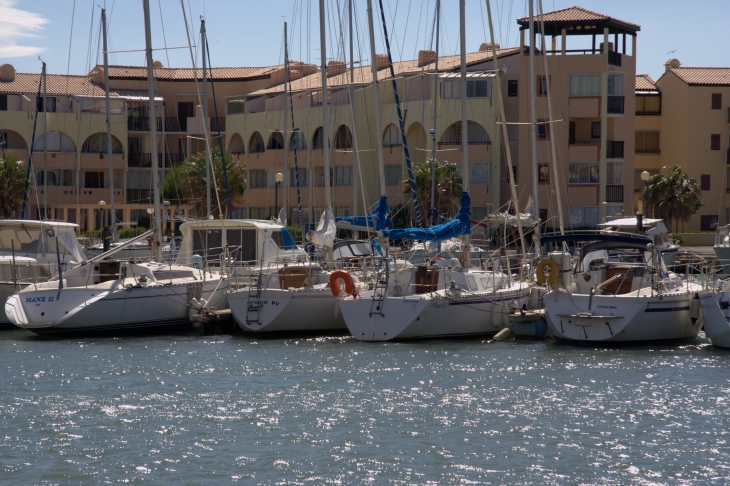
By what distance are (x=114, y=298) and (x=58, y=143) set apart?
43015 mm

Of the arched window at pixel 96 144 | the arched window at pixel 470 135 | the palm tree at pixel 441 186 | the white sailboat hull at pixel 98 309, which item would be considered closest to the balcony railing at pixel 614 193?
the arched window at pixel 470 135

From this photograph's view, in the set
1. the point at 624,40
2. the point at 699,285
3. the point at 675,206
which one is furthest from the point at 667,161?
the point at 699,285

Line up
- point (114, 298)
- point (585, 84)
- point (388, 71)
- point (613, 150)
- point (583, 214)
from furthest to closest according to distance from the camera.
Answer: point (388, 71)
point (613, 150)
point (583, 214)
point (585, 84)
point (114, 298)

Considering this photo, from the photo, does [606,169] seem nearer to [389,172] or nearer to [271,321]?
[389,172]

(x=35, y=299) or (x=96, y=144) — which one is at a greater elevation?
(x=96, y=144)

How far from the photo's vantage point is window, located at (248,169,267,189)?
221 ft

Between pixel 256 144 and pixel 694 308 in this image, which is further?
pixel 256 144

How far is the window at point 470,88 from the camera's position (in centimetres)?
5272

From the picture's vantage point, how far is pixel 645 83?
69750 mm

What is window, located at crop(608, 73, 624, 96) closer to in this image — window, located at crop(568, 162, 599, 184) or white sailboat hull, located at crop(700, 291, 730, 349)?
window, located at crop(568, 162, 599, 184)

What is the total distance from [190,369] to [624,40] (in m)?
40.5

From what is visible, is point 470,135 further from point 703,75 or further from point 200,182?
point 703,75

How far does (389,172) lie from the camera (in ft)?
188

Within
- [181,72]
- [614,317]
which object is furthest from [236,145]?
[614,317]
